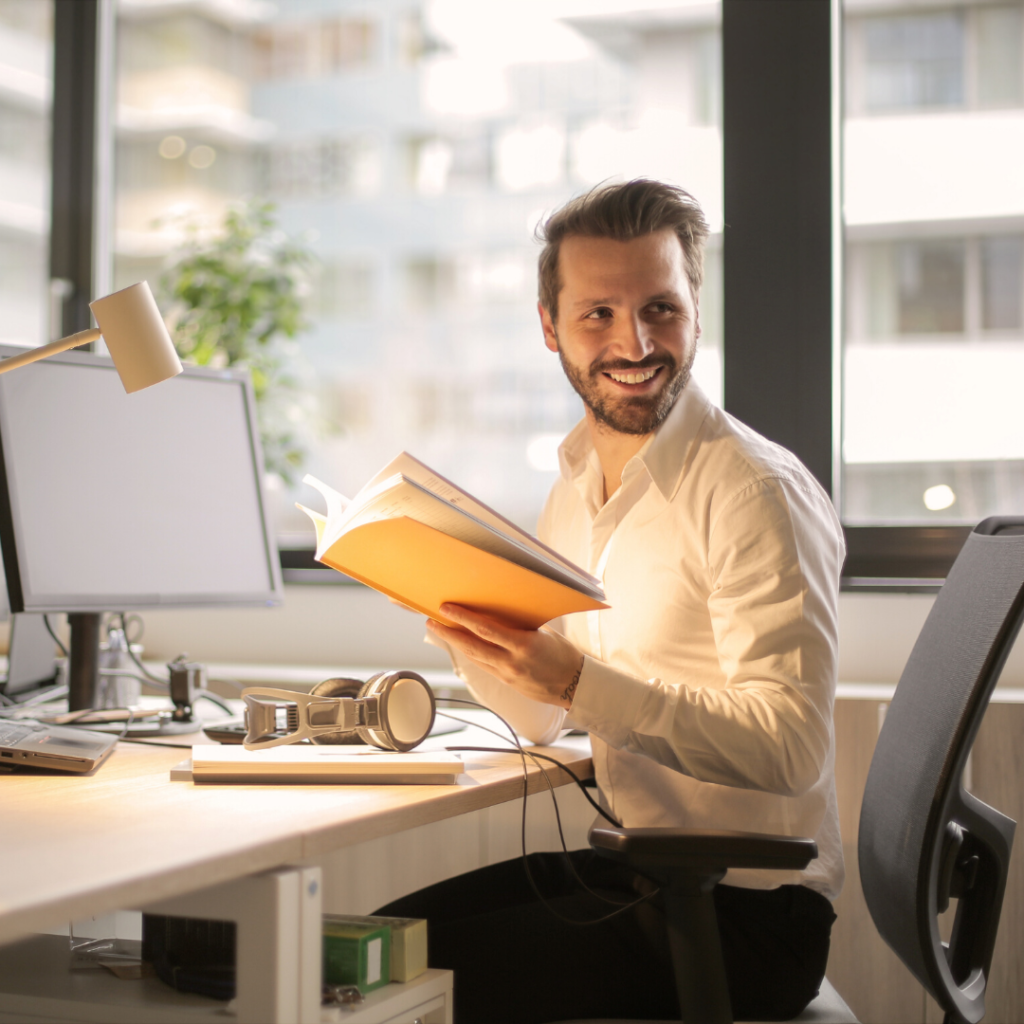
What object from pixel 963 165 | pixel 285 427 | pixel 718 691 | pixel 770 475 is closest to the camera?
pixel 718 691

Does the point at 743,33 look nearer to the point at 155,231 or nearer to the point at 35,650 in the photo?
the point at 155,231

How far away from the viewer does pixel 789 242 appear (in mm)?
2186

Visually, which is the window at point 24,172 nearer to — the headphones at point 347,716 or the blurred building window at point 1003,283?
the headphones at point 347,716

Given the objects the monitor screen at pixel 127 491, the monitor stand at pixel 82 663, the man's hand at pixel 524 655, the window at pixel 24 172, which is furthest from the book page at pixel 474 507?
the window at pixel 24 172

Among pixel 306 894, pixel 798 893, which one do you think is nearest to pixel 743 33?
pixel 798 893

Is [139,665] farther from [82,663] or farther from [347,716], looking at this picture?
[347,716]

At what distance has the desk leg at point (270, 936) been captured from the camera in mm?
877

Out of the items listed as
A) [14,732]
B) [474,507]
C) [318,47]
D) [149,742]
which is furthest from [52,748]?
[318,47]

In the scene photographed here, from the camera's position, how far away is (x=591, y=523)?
63.8 inches

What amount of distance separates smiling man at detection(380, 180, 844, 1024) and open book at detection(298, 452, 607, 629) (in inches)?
1.9

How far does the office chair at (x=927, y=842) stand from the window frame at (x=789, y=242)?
93 centimetres

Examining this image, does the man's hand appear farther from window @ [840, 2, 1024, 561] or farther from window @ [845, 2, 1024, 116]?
window @ [845, 2, 1024, 116]

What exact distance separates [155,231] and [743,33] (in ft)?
4.91

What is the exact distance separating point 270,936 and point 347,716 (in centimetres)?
40
